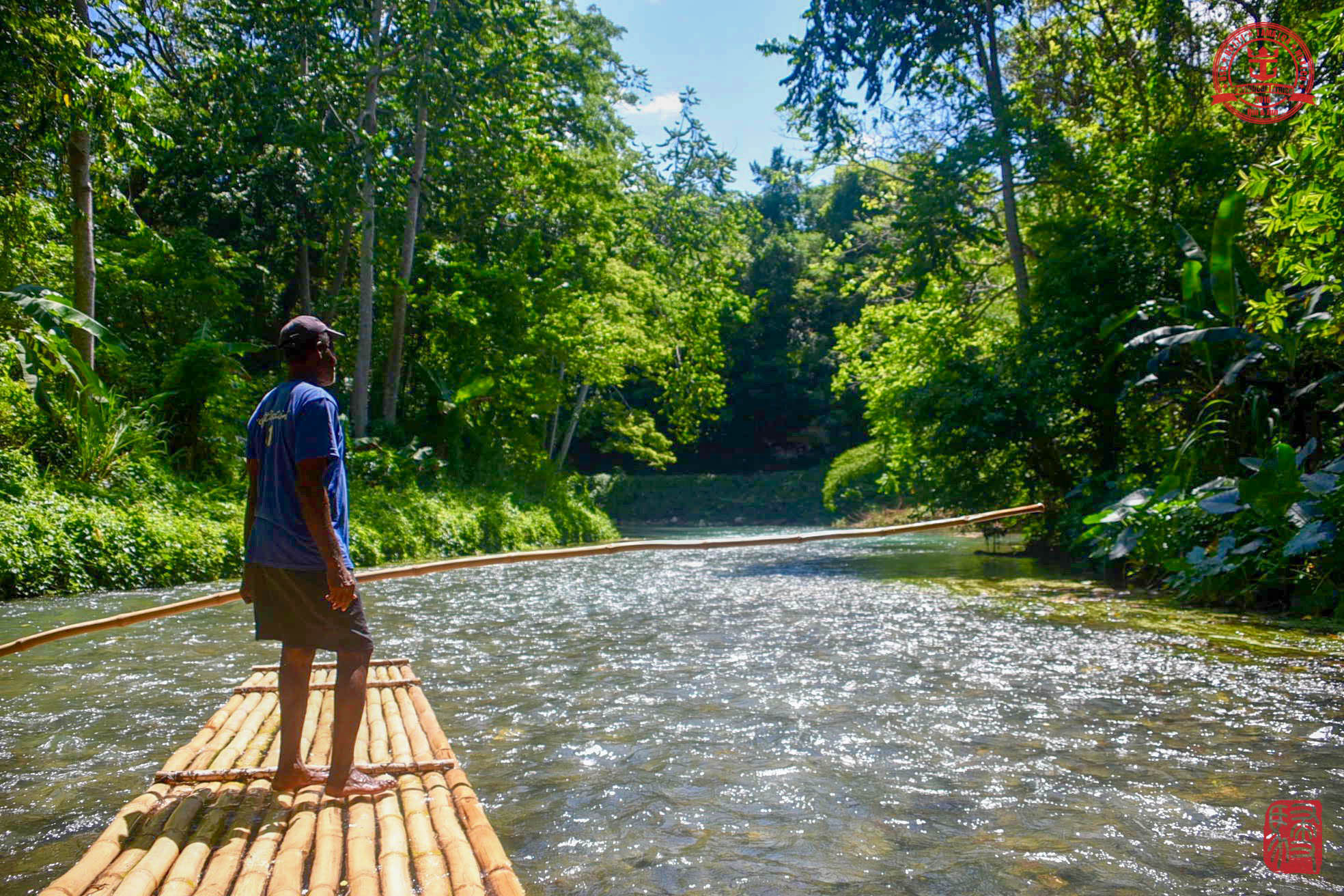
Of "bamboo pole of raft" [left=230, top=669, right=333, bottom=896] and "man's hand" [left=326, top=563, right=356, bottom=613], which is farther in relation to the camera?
"man's hand" [left=326, top=563, right=356, bottom=613]

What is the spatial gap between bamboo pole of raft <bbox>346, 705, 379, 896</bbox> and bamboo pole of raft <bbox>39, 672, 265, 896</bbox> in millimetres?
589

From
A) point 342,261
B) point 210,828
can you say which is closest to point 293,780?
point 210,828

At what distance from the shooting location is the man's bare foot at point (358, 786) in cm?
318

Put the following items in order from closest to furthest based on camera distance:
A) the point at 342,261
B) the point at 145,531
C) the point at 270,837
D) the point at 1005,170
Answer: the point at 270,837, the point at 145,531, the point at 1005,170, the point at 342,261

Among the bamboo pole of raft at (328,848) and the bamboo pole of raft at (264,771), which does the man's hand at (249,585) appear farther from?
the bamboo pole of raft at (328,848)

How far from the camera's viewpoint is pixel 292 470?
332 cm

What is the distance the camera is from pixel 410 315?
73.7 ft

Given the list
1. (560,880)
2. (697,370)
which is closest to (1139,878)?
(560,880)

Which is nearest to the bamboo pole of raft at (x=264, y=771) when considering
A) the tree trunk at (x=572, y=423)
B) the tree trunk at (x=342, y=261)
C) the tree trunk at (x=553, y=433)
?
the tree trunk at (x=342, y=261)

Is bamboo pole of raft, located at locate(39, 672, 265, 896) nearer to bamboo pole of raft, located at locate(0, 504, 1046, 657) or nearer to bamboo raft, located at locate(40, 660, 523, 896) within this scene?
bamboo raft, located at locate(40, 660, 523, 896)

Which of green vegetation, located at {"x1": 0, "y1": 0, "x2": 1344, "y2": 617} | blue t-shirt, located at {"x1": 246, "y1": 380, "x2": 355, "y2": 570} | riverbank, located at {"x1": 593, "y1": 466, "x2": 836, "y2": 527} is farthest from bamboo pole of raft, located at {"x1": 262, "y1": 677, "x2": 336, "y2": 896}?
riverbank, located at {"x1": 593, "y1": 466, "x2": 836, "y2": 527}

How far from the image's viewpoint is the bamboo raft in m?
2.46

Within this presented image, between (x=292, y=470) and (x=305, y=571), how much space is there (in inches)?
13.3

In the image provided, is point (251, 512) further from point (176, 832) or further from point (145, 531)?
point (145, 531)
